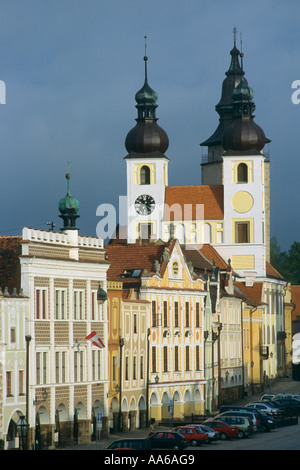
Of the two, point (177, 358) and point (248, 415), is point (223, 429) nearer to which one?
point (248, 415)

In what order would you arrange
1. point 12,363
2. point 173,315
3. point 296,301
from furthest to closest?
point 296,301
point 173,315
point 12,363

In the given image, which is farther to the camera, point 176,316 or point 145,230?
point 145,230

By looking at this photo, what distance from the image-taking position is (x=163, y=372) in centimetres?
10356

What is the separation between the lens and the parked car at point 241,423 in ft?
289

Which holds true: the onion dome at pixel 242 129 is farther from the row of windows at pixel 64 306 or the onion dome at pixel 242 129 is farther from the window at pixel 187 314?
the row of windows at pixel 64 306

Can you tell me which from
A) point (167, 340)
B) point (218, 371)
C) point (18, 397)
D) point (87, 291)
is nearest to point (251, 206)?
point (218, 371)

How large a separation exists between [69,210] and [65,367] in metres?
9.23

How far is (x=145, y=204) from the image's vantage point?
160750 millimetres

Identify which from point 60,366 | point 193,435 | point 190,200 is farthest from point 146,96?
point 193,435

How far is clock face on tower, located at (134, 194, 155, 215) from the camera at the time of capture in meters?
161

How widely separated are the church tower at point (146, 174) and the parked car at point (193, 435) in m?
76.8

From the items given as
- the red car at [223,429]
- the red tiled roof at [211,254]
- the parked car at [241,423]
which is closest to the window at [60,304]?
the red car at [223,429]

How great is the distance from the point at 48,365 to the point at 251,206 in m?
76.5

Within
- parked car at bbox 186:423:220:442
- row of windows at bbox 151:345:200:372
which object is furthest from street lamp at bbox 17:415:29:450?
row of windows at bbox 151:345:200:372
